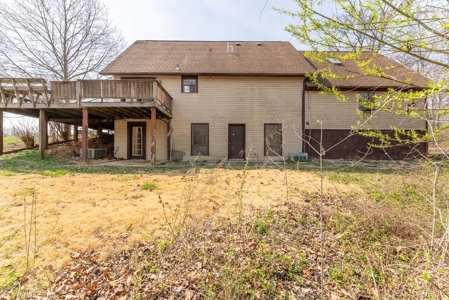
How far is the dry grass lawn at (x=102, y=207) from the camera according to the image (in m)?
2.66

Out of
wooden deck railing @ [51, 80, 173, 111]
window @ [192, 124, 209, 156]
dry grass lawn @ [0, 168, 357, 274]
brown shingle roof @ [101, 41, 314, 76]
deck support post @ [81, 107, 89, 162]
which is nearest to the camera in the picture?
dry grass lawn @ [0, 168, 357, 274]

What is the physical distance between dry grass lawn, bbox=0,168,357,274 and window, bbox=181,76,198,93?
22.6ft

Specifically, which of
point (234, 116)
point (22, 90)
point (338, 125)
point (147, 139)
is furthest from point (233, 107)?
point (22, 90)

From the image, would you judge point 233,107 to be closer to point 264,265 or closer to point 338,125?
point 338,125

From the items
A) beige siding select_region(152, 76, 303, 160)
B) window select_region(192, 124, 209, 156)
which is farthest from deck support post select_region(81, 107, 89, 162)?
window select_region(192, 124, 209, 156)

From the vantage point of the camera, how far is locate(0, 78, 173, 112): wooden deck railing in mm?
8375

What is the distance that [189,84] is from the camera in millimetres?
11641

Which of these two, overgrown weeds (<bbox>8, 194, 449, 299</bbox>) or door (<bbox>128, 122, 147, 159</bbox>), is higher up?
door (<bbox>128, 122, 147, 159</bbox>)

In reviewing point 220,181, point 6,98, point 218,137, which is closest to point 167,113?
point 218,137

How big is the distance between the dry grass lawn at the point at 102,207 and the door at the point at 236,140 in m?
5.87

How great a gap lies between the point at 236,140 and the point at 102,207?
862cm

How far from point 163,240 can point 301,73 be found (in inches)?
440

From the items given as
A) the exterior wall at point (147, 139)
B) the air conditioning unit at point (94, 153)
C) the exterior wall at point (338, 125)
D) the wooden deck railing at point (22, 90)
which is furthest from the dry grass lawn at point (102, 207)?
the exterior wall at point (338, 125)

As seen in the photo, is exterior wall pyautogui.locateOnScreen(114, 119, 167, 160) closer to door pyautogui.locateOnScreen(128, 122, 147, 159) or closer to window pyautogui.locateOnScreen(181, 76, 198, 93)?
door pyautogui.locateOnScreen(128, 122, 147, 159)
